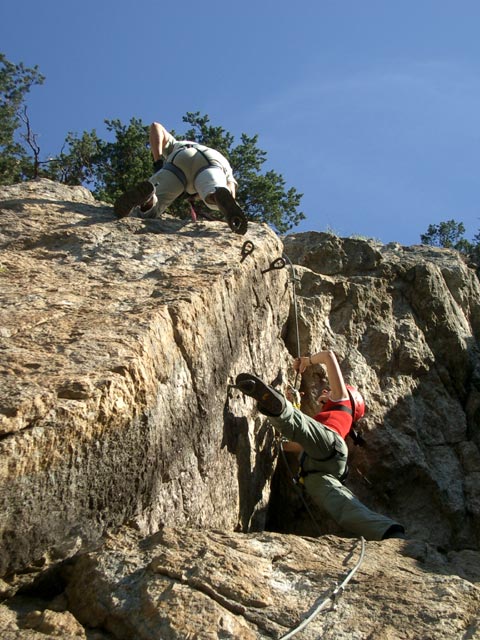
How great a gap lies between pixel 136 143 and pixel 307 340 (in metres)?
9.81

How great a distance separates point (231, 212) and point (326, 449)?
7.70 feet

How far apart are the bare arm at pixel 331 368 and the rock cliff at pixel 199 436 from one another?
0.15 m

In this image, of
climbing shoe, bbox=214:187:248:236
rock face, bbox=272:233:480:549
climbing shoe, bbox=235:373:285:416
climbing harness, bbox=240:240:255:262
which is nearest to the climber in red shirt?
climbing shoe, bbox=235:373:285:416

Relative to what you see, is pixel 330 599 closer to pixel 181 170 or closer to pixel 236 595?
pixel 236 595

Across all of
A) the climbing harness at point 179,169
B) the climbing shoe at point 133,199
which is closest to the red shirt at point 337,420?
the climbing shoe at point 133,199

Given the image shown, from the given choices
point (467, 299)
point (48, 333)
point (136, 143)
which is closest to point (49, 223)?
point (48, 333)

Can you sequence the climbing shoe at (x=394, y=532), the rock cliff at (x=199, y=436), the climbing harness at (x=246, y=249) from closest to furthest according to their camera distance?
the rock cliff at (x=199, y=436) → the climbing shoe at (x=394, y=532) → the climbing harness at (x=246, y=249)

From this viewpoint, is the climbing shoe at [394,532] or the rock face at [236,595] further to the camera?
the climbing shoe at [394,532]

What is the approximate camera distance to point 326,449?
17.2 ft

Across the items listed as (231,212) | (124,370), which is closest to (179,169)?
(231,212)

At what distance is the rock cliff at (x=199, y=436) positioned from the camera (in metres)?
3.22

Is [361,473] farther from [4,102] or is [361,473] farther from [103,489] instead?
[4,102]

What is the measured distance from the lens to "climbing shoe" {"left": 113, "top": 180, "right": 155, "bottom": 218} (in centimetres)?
644

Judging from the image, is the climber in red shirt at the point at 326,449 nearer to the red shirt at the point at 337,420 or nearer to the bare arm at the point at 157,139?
the red shirt at the point at 337,420
